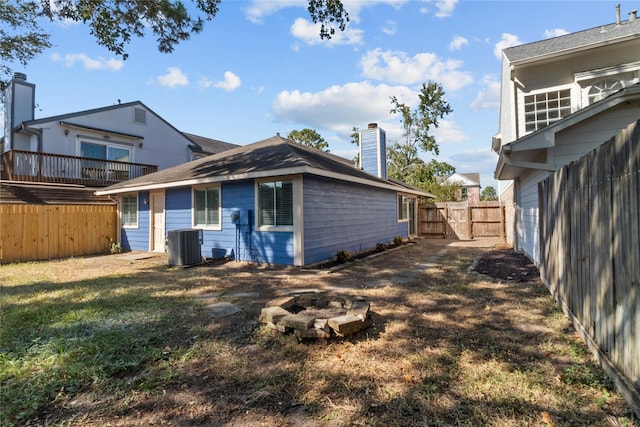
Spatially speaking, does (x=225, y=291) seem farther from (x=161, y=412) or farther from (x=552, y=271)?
(x=552, y=271)

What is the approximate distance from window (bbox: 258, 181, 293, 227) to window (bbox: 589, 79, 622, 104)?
8.54 meters

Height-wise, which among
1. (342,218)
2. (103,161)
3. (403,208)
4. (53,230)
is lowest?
(53,230)

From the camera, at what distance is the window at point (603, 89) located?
8.40m

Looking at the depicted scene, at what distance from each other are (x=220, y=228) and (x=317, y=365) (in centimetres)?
697

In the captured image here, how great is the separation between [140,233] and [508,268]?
11.8 m

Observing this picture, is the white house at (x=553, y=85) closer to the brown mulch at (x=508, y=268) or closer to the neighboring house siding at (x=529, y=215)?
the neighboring house siding at (x=529, y=215)

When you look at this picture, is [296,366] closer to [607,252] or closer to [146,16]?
[607,252]

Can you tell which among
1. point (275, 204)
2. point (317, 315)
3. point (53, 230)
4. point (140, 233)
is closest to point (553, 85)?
point (275, 204)

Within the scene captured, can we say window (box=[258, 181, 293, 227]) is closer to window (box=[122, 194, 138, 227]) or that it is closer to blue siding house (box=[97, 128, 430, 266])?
blue siding house (box=[97, 128, 430, 266])

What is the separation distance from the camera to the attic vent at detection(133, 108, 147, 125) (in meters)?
17.5

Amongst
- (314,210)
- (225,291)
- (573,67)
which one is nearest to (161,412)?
(225,291)

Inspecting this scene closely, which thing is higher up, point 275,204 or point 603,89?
point 603,89

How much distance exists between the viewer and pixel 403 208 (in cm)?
1579

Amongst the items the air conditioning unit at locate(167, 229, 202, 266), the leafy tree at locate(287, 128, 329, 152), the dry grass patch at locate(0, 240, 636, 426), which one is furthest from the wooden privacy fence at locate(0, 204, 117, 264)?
the leafy tree at locate(287, 128, 329, 152)
